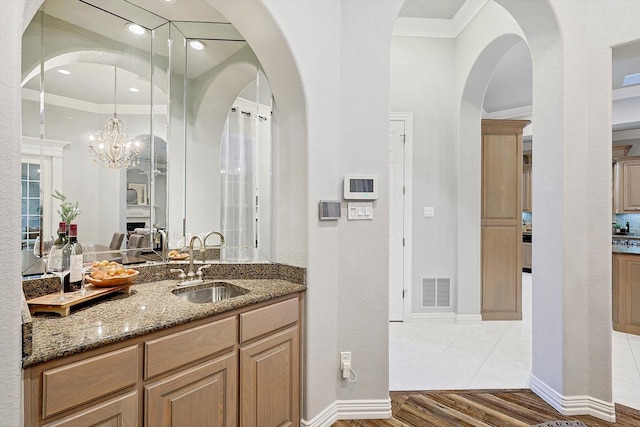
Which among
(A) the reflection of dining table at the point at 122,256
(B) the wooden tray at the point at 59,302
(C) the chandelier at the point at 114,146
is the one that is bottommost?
(B) the wooden tray at the point at 59,302

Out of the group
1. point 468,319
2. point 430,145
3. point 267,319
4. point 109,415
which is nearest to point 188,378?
point 109,415

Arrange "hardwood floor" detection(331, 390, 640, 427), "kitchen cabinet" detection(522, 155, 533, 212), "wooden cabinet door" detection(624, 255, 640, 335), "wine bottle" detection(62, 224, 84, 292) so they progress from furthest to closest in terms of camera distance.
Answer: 1. "kitchen cabinet" detection(522, 155, 533, 212)
2. "wooden cabinet door" detection(624, 255, 640, 335)
3. "hardwood floor" detection(331, 390, 640, 427)
4. "wine bottle" detection(62, 224, 84, 292)

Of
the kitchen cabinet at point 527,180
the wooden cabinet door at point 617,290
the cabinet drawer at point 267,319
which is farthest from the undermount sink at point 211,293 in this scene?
the kitchen cabinet at point 527,180

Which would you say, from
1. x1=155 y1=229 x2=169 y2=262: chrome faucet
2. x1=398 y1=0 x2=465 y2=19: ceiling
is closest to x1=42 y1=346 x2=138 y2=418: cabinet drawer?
x1=155 y1=229 x2=169 y2=262: chrome faucet

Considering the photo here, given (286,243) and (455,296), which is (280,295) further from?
(455,296)

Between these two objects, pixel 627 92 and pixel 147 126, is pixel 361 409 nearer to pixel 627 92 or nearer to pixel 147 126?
pixel 147 126

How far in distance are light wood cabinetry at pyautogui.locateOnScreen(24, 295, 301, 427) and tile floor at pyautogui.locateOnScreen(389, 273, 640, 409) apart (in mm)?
1187

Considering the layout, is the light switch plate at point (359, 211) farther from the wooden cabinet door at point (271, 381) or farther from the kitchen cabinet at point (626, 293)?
the kitchen cabinet at point (626, 293)

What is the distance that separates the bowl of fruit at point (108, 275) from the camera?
64.2 inches

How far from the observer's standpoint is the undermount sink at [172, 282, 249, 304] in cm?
193

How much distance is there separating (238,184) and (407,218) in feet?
7.22

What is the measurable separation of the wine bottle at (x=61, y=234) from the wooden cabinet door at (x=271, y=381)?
111 centimetres

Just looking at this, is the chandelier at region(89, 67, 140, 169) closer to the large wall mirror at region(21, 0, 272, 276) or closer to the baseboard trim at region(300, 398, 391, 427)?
the large wall mirror at region(21, 0, 272, 276)

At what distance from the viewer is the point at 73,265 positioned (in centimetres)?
153
